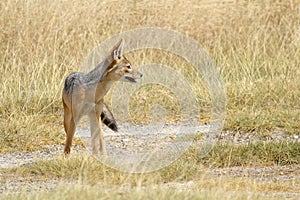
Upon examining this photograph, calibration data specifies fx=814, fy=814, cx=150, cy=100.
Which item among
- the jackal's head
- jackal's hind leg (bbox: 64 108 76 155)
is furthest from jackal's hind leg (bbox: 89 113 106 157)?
the jackal's head

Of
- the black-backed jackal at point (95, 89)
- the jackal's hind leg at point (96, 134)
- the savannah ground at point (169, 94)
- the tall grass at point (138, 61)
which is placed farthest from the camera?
the tall grass at point (138, 61)

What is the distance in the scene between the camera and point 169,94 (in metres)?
10.2

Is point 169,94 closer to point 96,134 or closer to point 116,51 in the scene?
point 96,134

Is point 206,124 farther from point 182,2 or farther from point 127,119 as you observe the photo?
point 182,2

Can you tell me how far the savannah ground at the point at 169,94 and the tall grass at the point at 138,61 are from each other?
0.02m

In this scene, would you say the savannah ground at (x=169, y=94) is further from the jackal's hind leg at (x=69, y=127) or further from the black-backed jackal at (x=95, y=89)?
the black-backed jackal at (x=95, y=89)

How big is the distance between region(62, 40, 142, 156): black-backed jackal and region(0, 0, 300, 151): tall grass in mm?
1252

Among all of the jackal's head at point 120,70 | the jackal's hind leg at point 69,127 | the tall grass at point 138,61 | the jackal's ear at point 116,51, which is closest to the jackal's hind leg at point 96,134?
the jackal's hind leg at point 69,127

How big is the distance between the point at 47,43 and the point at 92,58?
27.5 inches

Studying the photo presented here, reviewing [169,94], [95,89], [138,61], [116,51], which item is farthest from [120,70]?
[138,61]

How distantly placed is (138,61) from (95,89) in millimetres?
3917

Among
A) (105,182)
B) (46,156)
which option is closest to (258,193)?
(105,182)

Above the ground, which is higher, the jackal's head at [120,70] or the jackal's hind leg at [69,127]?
the jackal's head at [120,70]

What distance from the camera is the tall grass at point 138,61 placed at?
9359 millimetres
